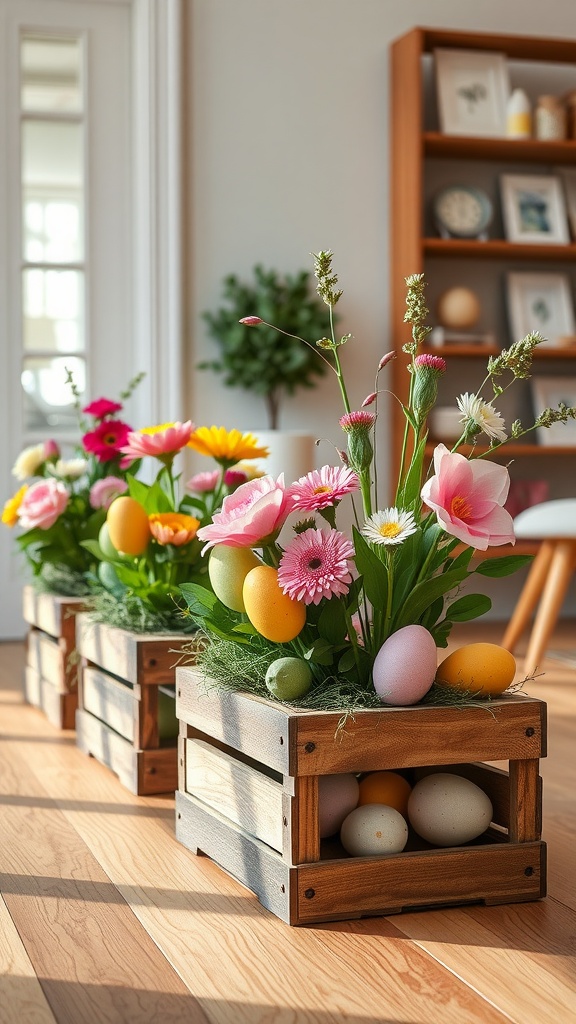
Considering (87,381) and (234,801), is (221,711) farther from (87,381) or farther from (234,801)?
(87,381)

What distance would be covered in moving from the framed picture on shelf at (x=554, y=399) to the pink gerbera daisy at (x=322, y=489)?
3.22 meters

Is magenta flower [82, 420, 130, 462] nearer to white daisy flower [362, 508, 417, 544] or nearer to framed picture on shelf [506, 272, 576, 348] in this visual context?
white daisy flower [362, 508, 417, 544]

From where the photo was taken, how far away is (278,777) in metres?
1.56

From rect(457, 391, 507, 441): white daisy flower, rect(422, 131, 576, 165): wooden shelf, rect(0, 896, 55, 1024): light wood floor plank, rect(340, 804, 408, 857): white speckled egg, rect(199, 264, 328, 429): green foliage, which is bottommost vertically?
rect(0, 896, 55, 1024): light wood floor plank

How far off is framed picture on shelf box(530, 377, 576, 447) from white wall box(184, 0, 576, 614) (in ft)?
1.91

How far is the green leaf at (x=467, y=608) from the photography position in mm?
1478

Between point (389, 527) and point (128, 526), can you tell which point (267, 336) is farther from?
point (389, 527)

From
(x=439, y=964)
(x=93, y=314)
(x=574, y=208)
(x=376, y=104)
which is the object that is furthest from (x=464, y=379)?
(x=439, y=964)

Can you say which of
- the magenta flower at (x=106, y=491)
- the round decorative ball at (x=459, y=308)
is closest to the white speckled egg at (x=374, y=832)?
the magenta flower at (x=106, y=491)

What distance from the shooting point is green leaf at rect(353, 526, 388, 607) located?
1.38 m

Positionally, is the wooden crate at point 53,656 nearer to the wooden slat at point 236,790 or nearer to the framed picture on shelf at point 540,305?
the wooden slat at point 236,790

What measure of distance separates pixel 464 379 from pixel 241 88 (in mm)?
1332

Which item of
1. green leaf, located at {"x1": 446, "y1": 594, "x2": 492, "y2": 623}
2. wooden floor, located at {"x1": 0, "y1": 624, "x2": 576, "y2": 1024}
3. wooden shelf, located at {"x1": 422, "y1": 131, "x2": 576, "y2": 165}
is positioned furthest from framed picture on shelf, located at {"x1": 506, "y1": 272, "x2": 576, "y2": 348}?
green leaf, located at {"x1": 446, "y1": 594, "x2": 492, "y2": 623}

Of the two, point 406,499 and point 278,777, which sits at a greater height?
point 406,499
